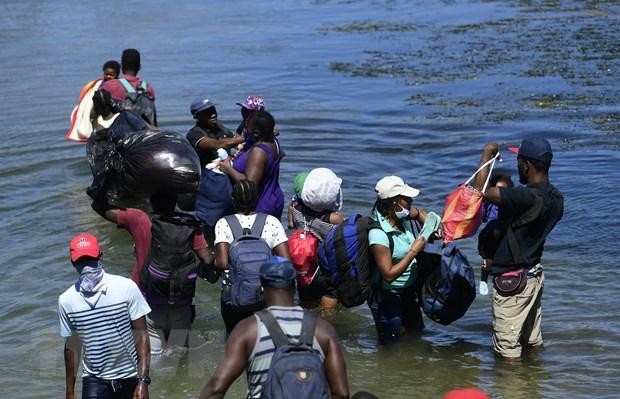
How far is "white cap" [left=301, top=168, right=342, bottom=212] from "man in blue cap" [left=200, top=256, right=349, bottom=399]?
3014 millimetres

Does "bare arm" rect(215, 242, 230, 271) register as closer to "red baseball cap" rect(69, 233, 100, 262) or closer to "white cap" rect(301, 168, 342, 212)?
"white cap" rect(301, 168, 342, 212)

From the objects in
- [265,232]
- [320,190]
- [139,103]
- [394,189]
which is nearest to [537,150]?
[394,189]

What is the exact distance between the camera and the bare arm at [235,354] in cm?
571

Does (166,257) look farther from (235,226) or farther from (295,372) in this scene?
(295,372)

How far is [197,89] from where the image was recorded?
20656 millimetres

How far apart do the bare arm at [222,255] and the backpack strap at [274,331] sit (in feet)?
7.84

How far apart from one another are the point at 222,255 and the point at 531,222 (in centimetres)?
230

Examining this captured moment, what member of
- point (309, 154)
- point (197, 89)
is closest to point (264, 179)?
point (309, 154)

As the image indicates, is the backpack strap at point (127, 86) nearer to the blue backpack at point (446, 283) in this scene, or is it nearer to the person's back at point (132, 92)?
the person's back at point (132, 92)

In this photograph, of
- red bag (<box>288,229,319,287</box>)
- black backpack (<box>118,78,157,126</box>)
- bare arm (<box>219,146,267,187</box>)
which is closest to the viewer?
red bag (<box>288,229,319,287</box>)

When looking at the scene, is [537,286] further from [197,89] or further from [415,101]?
[197,89]

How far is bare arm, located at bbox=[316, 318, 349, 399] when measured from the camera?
5.77m

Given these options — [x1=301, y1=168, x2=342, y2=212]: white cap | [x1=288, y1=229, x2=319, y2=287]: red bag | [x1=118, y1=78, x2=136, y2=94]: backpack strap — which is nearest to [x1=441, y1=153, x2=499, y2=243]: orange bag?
[x1=301, y1=168, x2=342, y2=212]: white cap

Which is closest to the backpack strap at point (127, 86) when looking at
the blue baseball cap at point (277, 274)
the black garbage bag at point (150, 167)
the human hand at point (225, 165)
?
the human hand at point (225, 165)
